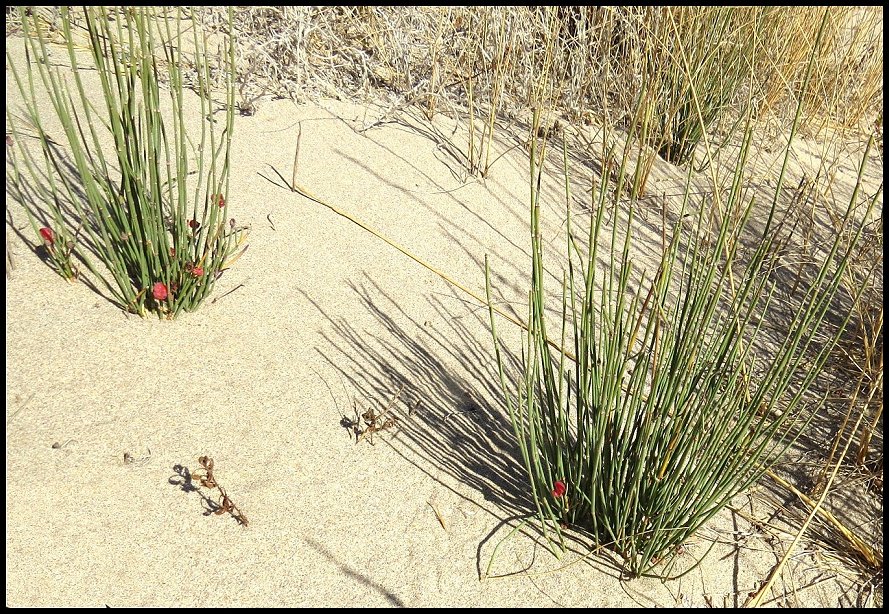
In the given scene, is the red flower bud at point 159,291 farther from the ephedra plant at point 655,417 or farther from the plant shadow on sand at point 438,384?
the ephedra plant at point 655,417

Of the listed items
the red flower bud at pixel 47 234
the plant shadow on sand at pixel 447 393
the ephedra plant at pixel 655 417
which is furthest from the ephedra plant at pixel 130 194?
the ephedra plant at pixel 655 417

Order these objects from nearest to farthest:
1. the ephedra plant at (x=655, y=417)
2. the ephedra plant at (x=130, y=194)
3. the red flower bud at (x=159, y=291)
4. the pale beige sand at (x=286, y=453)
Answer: the ephedra plant at (x=655, y=417) → the pale beige sand at (x=286, y=453) → the ephedra plant at (x=130, y=194) → the red flower bud at (x=159, y=291)

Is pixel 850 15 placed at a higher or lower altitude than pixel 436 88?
higher

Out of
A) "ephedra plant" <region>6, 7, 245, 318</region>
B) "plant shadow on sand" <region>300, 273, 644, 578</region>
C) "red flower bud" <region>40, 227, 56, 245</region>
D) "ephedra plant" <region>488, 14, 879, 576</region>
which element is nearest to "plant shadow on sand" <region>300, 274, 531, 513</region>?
"plant shadow on sand" <region>300, 273, 644, 578</region>

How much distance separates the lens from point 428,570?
1.58 meters

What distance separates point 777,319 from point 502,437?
3.87ft

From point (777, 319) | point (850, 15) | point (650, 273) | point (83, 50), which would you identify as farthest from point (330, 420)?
point (850, 15)

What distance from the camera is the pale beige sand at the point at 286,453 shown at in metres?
1.52

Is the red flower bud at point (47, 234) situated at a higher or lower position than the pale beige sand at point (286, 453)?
higher

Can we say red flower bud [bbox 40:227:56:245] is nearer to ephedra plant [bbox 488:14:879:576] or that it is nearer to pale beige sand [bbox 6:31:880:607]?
pale beige sand [bbox 6:31:880:607]

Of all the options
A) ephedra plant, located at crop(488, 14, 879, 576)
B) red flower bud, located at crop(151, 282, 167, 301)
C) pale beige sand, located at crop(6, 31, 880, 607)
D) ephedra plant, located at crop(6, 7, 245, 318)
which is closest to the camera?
ephedra plant, located at crop(488, 14, 879, 576)

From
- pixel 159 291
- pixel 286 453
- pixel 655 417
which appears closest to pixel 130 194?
pixel 159 291

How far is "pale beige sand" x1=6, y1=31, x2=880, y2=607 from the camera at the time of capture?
1520 mm

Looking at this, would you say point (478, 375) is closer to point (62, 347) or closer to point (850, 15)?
point (62, 347)
